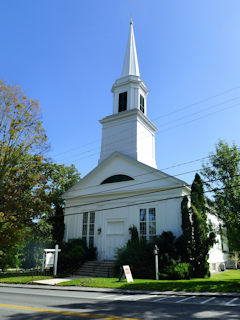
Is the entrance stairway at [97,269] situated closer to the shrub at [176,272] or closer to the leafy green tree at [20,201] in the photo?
the shrub at [176,272]

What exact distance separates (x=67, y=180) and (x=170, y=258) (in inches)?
Answer: 797

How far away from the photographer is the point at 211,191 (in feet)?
45.7

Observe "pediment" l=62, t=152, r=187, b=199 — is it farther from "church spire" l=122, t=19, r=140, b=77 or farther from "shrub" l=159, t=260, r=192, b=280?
"church spire" l=122, t=19, r=140, b=77

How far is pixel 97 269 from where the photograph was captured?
18938 mm

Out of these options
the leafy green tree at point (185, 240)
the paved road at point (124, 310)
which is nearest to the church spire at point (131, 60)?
the leafy green tree at point (185, 240)

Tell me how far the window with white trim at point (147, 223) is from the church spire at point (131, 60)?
16476 mm

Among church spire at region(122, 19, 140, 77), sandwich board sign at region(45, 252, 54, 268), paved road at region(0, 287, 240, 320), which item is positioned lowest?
paved road at region(0, 287, 240, 320)

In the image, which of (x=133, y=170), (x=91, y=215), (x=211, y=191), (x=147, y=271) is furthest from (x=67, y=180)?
(x=211, y=191)

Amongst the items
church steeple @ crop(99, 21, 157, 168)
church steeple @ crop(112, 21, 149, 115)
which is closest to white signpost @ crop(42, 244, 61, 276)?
church steeple @ crop(99, 21, 157, 168)

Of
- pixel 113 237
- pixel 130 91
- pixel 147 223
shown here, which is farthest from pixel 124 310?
pixel 130 91

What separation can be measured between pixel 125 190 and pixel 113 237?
395cm

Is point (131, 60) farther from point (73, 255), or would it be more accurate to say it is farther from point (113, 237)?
point (73, 255)

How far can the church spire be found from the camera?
30153mm

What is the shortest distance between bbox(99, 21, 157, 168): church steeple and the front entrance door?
22.1ft
